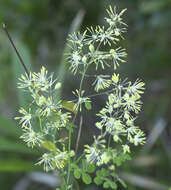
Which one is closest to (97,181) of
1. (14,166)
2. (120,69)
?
(14,166)

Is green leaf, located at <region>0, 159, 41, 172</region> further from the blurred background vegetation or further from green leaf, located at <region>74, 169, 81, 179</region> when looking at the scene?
green leaf, located at <region>74, 169, 81, 179</region>

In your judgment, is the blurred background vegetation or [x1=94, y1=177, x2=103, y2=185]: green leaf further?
the blurred background vegetation

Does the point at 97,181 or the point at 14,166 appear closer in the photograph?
the point at 97,181

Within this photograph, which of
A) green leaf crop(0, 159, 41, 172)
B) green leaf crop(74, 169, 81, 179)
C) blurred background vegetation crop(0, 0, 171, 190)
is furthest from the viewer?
blurred background vegetation crop(0, 0, 171, 190)

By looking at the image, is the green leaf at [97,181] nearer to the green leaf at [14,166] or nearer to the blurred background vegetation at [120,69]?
the green leaf at [14,166]

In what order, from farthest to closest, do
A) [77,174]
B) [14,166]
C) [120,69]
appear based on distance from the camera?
[120,69]
[14,166]
[77,174]

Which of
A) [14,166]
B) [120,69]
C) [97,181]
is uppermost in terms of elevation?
[120,69]

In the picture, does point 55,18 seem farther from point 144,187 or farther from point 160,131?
point 144,187

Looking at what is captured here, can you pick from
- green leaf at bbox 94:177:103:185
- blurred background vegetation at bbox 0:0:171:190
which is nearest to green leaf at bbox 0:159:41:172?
blurred background vegetation at bbox 0:0:171:190

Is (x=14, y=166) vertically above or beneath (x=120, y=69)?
beneath

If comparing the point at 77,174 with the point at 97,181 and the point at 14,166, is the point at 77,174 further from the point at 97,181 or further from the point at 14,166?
the point at 14,166
